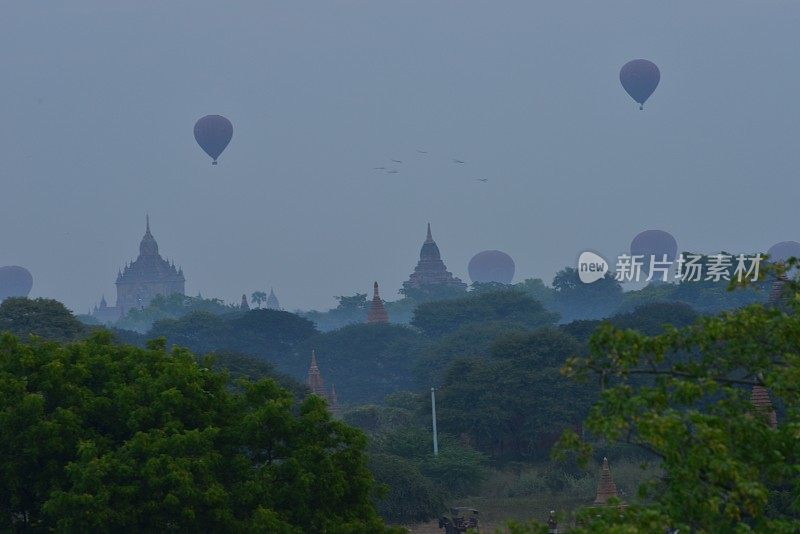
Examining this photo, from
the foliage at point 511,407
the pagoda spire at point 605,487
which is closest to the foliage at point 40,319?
the foliage at point 511,407

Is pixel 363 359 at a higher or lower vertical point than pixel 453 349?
higher

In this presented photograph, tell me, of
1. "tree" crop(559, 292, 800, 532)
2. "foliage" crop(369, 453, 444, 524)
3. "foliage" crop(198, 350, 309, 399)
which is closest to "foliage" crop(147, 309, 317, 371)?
"foliage" crop(198, 350, 309, 399)

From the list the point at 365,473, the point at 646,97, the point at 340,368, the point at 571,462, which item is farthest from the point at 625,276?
the point at 646,97

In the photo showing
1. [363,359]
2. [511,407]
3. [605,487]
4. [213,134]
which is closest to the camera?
[605,487]

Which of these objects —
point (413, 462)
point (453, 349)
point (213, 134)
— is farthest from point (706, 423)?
point (213, 134)

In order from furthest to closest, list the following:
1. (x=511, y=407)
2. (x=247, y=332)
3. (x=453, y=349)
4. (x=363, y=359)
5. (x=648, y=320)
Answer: (x=247, y=332) → (x=363, y=359) → (x=453, y=349) → (x=648, y=320) → (x=511, y=407)

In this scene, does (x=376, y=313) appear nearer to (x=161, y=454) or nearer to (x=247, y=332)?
(x=247, y=332)

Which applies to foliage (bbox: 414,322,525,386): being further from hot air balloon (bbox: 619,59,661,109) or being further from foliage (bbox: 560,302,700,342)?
hot air balloon (bbox: 619,59,661,109)
